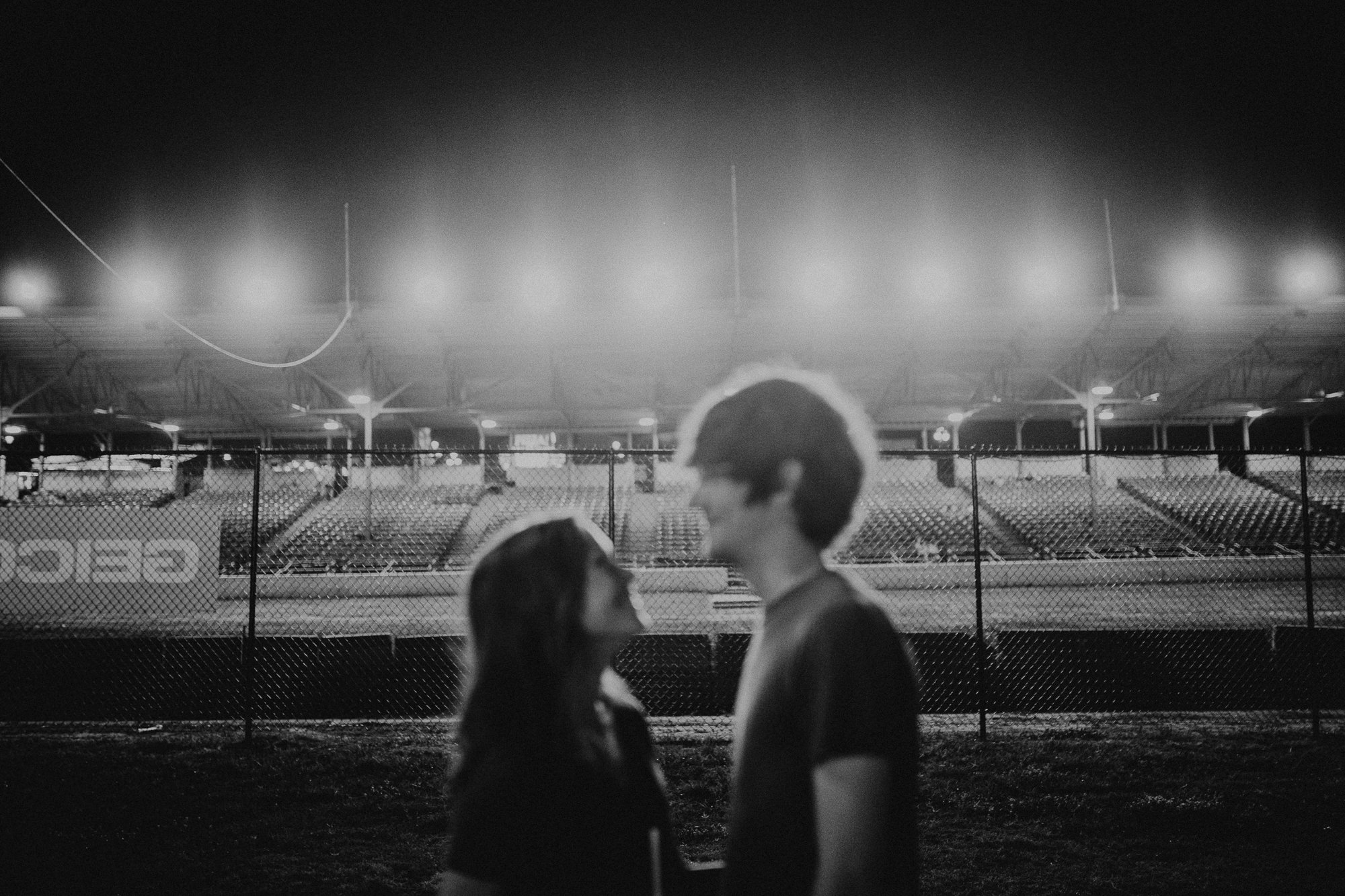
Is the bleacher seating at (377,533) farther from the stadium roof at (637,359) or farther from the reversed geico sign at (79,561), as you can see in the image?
the reversed geico sign at (79,561)

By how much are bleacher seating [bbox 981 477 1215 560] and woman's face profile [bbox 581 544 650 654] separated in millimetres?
21337

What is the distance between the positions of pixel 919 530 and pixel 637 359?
10.9 meters

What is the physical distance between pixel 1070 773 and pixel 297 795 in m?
6.01

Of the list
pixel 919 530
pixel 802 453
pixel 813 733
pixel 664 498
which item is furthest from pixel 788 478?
pixel 919 530

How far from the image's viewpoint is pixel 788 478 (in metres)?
1.47

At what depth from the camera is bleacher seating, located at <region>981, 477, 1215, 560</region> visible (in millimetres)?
20703

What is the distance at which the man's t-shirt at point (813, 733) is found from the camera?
1.23 metres

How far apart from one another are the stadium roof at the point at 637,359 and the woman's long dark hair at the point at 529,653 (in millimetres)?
22324

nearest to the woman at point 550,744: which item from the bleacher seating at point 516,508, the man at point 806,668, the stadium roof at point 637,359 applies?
the man at point 806,668

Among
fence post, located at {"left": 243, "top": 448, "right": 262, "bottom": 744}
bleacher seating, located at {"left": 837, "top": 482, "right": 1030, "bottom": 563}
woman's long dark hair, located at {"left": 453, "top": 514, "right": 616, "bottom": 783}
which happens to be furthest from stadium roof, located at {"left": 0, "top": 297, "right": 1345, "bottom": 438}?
woman's long dark hair, located at {"left": 453, "top": 514, "right": 616, "bottom": 783}

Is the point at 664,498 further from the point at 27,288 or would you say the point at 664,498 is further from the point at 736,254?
the point at 27,288

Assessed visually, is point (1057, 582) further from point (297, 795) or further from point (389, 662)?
point (297, 795)

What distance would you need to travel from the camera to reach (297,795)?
5.72 m

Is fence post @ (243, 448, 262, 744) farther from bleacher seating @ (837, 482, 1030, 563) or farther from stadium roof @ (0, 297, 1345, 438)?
stadium roof @ (0, 297, 1345, 438)
